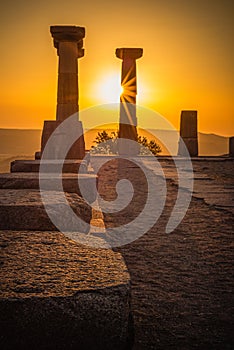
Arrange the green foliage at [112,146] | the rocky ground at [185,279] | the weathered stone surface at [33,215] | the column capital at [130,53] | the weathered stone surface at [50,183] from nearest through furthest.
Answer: the rocky ground at [185,279] < the weathered stone surface at [33,215] < the weathered stone surface at [50,183] < the column capital at [130,53] < the green foliage at [112,146]

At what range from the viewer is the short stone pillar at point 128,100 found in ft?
62.0

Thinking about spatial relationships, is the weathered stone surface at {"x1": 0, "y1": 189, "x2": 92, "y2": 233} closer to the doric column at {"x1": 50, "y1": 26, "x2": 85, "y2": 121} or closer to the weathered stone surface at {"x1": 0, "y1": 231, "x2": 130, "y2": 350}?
the weathered stone surface at {"x1": 0, "y1": 231, "x2": 130, "y2": 350}

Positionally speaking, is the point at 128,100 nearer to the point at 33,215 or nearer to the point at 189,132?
the point at 189,132

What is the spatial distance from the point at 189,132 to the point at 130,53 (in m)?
4.19

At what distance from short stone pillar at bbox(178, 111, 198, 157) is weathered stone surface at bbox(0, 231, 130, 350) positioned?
56.0 feet

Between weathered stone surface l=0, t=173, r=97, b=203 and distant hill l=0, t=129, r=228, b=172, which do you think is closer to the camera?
weathered stone surface l=0, t=173, r=97, b=203

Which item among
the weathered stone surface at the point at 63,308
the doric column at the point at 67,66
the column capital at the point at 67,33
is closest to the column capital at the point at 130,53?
the doric column at the point at 67,66

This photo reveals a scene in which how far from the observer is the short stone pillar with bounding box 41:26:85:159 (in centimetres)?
1292

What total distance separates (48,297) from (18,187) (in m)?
2.81

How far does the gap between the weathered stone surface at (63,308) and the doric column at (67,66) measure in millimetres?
11717

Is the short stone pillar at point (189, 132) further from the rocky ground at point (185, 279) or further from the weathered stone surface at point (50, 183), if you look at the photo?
the weathered stone surface at point (50, 183)

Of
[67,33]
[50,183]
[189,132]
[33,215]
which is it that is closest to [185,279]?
[33,215]

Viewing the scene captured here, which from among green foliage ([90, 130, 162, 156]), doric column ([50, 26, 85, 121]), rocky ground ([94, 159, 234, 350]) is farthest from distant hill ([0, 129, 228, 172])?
rocky ground ([94, 159, 234, 350])

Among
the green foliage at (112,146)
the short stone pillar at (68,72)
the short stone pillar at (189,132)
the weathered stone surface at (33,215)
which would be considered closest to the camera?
the weathered stone surface at (33,215)
